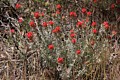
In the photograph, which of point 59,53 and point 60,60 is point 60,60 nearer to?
point 60,60

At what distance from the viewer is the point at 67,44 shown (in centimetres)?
288

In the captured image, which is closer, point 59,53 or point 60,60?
point 60,60

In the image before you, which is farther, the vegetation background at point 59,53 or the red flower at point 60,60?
the vegetation background at point 59,53

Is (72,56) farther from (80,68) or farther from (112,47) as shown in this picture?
(112,47)

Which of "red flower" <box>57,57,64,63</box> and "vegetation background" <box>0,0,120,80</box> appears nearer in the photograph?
"red flower" <box>57,57,64,63</box>

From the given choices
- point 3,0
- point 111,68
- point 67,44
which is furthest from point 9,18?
point 111,68

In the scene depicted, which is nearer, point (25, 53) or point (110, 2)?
point (25, 53)

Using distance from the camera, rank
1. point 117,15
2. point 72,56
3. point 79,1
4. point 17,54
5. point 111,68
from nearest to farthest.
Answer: point 72,56 → point 111,68 → point 17,54 → point 117,15 → point 79,1

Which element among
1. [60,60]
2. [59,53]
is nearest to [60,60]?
[60,60]

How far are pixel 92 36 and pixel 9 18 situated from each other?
4.12 ft

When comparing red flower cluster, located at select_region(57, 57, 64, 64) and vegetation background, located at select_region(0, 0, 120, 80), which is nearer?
red flower cluster, located at select_region(57, 57, 64, 64)

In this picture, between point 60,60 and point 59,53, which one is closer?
point 60,60

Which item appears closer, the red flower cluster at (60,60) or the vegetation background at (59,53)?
the red flower cluster at (60,60)

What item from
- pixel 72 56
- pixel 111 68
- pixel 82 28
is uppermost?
pixel 82 28
